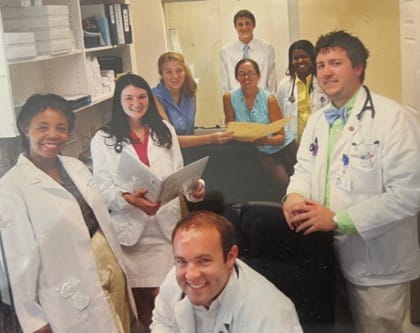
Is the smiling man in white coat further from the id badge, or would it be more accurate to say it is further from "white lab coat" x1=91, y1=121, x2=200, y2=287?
"white lab coat" x1=91, y1=121, x2=200, y2=287

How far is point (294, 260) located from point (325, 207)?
0.60 feet

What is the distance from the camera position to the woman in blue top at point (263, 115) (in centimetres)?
142

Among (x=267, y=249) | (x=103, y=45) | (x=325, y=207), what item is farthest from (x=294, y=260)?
(x=103, y=45)

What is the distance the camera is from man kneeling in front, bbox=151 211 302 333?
1.29 meters

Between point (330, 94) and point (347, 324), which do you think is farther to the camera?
point (347, 324)

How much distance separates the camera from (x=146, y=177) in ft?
4.68

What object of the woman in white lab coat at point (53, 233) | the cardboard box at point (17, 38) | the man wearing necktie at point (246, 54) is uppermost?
the cardboard box at point (17, 38)

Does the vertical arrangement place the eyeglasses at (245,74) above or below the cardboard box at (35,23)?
below

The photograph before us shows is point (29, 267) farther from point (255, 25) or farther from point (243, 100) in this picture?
point (255, 25)

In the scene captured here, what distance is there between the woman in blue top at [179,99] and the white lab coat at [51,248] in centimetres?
26

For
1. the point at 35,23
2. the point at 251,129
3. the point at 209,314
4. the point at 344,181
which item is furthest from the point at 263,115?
the point at 35,23

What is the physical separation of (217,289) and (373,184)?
0.43m

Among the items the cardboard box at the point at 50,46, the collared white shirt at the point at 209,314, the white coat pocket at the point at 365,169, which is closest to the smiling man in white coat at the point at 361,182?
the white coat pocket at the point at 365,169

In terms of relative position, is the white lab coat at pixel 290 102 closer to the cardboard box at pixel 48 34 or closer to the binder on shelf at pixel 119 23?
the binder on shelf at pixel 119 23
